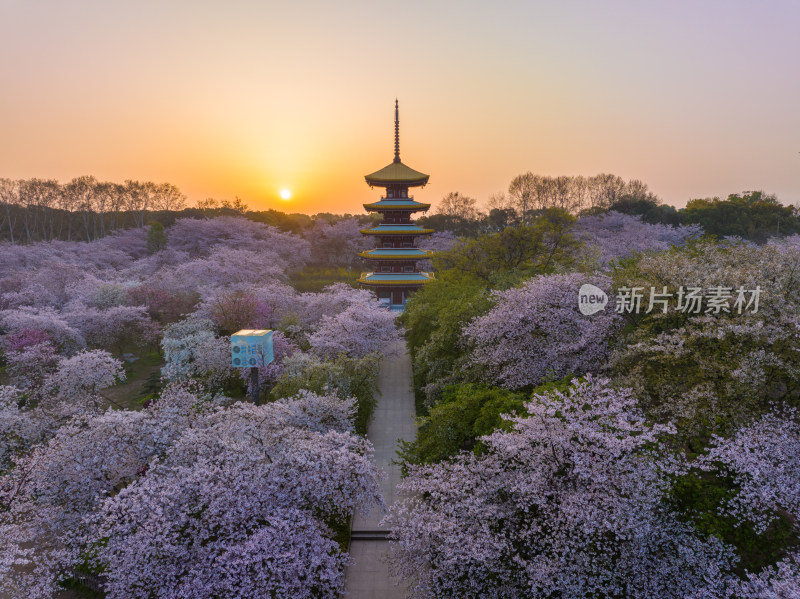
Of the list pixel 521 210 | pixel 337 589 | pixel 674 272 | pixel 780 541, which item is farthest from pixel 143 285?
pixel 521 210

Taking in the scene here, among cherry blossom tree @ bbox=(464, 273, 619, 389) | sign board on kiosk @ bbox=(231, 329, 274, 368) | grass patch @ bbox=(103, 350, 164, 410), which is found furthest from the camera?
grass patch @ bbox=(103, 350, 164, 410)

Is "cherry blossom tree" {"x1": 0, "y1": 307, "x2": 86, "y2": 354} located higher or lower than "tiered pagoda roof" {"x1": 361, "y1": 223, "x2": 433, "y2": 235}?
lower

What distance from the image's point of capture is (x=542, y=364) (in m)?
15.1

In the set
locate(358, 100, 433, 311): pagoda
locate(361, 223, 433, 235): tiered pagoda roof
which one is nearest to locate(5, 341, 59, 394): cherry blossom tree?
locate(358, 100, 433, 311): pagoda

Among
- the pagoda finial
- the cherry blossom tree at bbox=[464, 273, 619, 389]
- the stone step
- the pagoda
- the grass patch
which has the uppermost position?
the pagoda finial

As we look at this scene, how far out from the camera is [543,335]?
51.5ft

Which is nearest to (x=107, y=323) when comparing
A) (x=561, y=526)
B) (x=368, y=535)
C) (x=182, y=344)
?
(x=182, y=344)

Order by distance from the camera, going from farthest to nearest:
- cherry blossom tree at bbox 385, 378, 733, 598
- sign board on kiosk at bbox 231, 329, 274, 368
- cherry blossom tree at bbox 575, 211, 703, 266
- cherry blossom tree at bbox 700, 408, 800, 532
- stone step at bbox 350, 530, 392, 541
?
cherry blossom tree at bbox 575, 211, 703, 266, sign board on kiosk at bbox 231, 329, 274, 368, stone step at bbox 350, 530, 392, 541, cherry blossom tree at bbox 700, 408, 800, 532, cherry blossom tree at bbox 385, 378, 733, 598

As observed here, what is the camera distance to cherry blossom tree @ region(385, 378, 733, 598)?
8.20 metres

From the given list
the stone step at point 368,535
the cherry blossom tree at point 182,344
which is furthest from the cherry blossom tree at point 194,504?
the cherry blossom tree at point 182,344

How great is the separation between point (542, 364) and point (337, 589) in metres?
9.52

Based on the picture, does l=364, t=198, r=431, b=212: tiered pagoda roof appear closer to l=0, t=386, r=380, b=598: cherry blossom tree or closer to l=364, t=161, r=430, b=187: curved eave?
l=364, t=161, r=430, b=187: curved eave

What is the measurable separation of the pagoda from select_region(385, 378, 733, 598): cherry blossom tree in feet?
99.6

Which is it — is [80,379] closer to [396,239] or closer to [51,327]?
[51,327]
